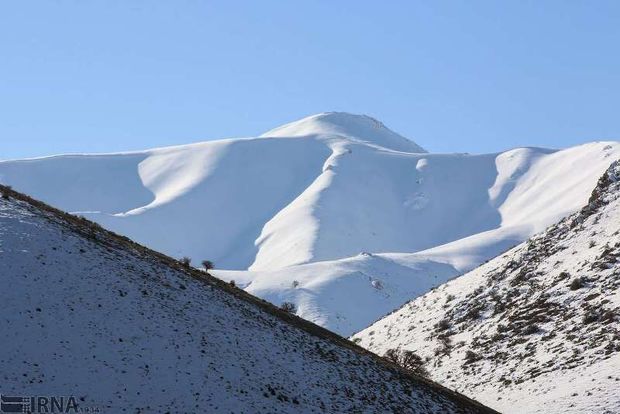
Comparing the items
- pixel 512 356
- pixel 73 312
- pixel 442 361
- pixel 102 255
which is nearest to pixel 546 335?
pixel 512 356

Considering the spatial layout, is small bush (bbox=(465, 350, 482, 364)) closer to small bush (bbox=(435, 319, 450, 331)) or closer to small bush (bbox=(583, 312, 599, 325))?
small bush (bbox=(435, 319, 450, 331))

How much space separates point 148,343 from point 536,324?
114 feet

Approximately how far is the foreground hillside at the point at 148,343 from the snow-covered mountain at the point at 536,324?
6.73m

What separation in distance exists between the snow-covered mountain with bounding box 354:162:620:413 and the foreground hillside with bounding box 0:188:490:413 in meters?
6.73

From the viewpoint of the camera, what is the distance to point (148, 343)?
36.9 m

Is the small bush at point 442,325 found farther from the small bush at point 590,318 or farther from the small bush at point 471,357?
the small bush at point 590,318

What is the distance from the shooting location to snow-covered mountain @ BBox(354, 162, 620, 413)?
51.7 metres

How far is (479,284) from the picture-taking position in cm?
7906

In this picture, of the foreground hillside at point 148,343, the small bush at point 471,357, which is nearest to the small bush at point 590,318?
the small bush at point 471,357

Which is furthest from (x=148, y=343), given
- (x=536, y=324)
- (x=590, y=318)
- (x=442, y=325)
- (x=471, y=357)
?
(x=442, y=325)

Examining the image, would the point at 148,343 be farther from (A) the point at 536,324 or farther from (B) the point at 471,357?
(A) the point at 536,324

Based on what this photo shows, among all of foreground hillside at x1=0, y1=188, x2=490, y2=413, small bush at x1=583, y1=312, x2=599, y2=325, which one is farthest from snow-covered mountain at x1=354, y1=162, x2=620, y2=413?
foreground hillside at x1=0, y1=188, x2=490, y2=413

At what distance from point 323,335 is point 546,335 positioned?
17960 millimetres

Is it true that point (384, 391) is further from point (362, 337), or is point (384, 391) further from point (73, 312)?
point (362, 337)
